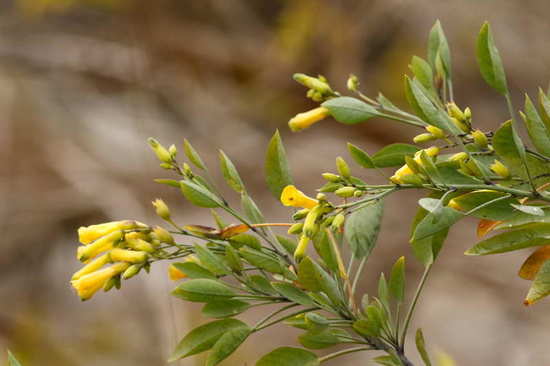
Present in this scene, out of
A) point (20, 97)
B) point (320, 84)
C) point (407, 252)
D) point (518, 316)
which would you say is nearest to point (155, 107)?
point (20, 97)

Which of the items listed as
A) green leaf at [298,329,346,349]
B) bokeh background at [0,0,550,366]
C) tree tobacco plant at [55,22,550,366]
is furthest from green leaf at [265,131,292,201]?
bokeh background at [0,0,550,366]

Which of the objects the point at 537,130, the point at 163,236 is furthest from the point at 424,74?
the point at 163,236

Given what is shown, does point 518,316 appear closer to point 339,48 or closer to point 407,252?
point 407,252

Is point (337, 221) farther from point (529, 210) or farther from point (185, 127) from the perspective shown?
point (185, 127)

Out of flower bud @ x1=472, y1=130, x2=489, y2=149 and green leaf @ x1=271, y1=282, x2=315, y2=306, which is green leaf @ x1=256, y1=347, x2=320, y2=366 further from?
flower bud @ x1=472, y1=130, x2=489, y2=149

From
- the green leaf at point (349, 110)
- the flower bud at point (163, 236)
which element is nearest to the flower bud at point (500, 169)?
the green leaf at point (349, 110)
